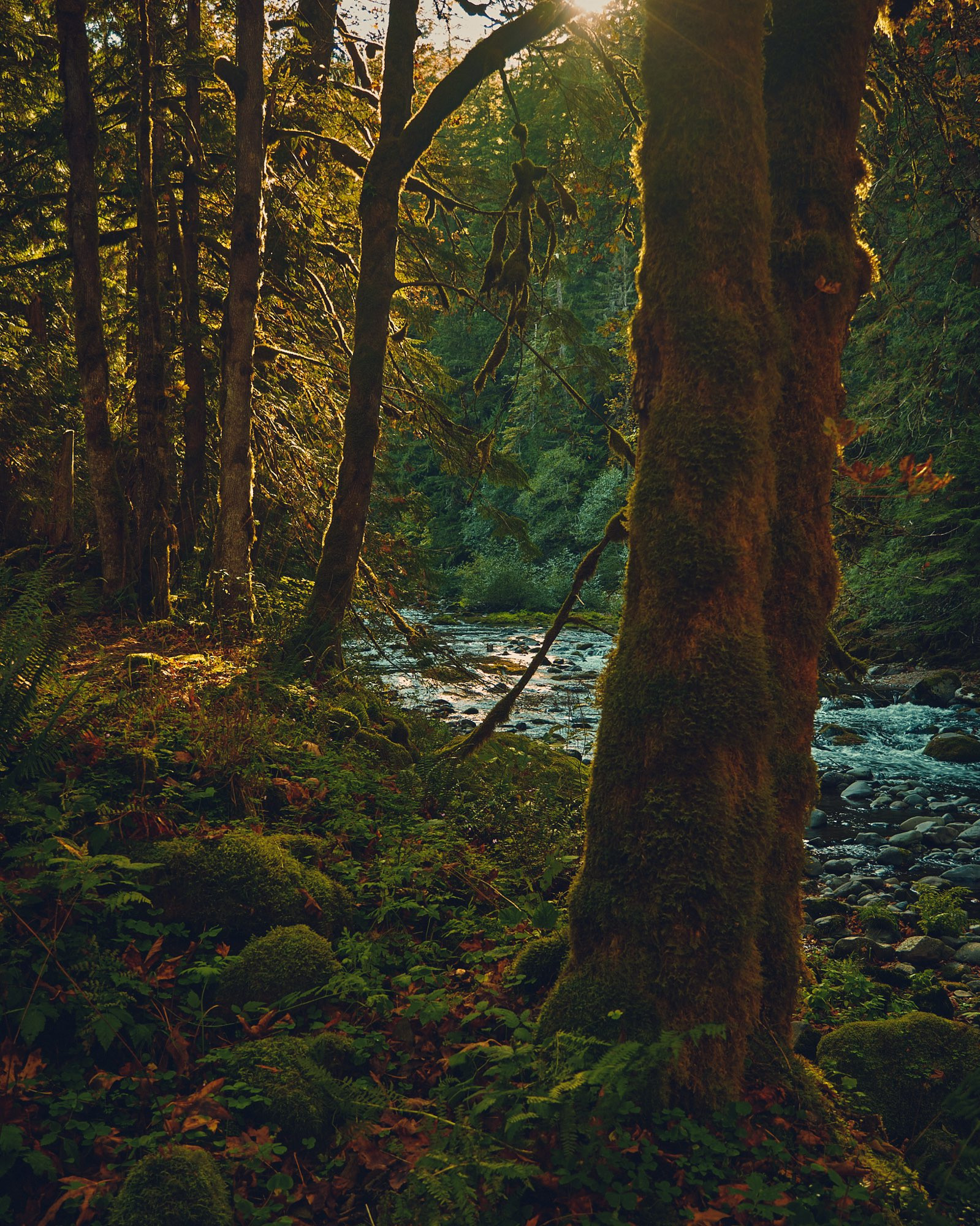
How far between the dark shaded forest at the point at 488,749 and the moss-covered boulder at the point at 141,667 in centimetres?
6

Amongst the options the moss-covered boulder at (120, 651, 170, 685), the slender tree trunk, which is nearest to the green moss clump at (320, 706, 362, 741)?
the moss-covered boulder at (120, 651, 170, 685)

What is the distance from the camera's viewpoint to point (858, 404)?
15.1 m

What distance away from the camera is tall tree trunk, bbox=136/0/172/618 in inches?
298

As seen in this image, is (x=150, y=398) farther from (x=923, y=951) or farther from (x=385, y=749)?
(x=923, y=951)

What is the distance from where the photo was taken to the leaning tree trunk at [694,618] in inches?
101

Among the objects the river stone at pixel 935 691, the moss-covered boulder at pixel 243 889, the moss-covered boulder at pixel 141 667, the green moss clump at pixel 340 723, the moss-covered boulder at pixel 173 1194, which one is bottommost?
the river stone at pixel 935 691

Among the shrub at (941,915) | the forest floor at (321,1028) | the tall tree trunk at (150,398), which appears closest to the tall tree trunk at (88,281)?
the tall tree trunk at (150,398)

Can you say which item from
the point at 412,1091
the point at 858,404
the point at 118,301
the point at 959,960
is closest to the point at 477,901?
the point at 412,1091

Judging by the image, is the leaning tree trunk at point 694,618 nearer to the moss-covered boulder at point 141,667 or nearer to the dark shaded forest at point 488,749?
the dark shaded forest at point 488,749

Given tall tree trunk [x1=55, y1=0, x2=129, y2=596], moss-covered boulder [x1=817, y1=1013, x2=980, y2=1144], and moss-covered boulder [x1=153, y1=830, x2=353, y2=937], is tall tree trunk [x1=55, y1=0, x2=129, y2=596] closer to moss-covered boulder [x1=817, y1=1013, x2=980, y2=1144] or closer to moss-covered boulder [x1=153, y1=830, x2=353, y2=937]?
moss-covered boulder [x1=153, y1=830, x2=353, y2=937]

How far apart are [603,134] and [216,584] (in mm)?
5350

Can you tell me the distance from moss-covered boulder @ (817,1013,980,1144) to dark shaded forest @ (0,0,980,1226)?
2 cm

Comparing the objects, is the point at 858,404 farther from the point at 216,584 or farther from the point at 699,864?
Answer: the point at 699,864

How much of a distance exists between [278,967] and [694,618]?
2.21 meters
